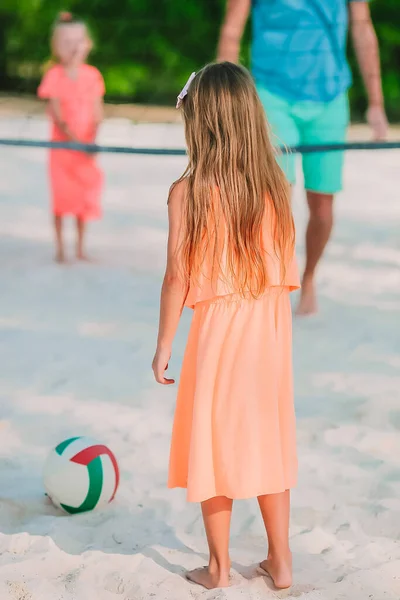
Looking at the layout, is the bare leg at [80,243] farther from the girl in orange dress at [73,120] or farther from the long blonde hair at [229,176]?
the long blonde hair at [229,176]

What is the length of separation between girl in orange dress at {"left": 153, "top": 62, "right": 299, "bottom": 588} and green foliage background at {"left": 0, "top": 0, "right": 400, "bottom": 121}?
1305 centimetres

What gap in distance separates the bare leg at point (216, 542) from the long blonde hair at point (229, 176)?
19.6 inches

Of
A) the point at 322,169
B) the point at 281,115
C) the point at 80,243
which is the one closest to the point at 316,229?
the point at 322,169

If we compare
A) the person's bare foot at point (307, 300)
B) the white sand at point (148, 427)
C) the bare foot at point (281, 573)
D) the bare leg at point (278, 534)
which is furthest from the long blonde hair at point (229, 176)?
the person's bare foot at point (307, 300)

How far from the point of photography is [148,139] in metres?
10.1

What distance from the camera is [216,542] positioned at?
7.27ft

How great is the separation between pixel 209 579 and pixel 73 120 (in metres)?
3.96

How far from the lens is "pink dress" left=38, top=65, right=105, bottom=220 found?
224 inches

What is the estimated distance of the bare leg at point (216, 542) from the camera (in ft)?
7.19

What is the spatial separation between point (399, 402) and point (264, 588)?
135 centimetres

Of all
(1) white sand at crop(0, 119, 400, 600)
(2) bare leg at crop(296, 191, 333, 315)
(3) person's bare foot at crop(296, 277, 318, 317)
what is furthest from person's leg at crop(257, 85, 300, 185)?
(1) white sand at crop(0, 119, 400, 600)

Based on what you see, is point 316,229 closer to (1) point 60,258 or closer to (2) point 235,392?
(1) point 60,258

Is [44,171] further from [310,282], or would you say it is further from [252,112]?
[252,112]

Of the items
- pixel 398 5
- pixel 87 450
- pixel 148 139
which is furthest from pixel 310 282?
pixel 398 5
